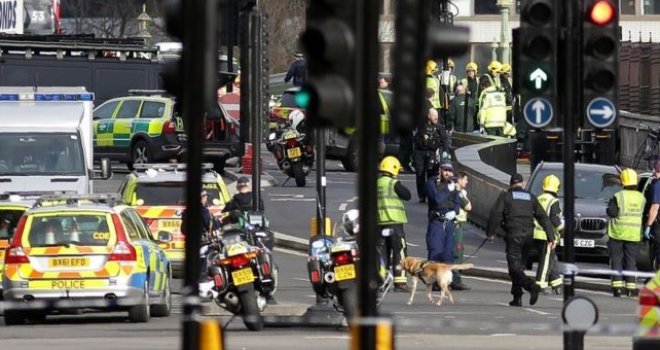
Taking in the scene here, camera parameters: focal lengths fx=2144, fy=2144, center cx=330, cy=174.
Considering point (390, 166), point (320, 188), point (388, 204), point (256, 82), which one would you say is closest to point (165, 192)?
point (390, 166)

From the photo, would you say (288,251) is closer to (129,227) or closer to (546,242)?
(546,242)

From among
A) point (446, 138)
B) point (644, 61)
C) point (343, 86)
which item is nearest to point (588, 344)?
point (343, 86)

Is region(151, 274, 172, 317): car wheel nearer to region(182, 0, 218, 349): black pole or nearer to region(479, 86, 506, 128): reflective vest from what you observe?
region(182, 0, 218, 349): black pole

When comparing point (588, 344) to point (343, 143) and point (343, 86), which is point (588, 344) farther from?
point (343, 143)

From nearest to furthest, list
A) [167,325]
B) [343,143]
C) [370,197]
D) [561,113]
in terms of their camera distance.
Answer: [370,197] → [561,113] → [167,325] → [343,143]

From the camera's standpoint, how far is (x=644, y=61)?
5019cm

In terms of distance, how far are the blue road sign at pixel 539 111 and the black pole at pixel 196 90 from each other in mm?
6676

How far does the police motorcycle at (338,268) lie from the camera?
21.5m

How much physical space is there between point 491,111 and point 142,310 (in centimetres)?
2362

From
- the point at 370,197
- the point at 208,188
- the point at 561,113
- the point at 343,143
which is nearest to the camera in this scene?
the point at 370,197

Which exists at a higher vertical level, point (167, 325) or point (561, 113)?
point (561, 113)

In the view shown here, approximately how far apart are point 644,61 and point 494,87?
20.4ft

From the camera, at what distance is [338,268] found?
21.5 m

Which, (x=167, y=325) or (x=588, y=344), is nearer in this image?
(x=588, y=344)
